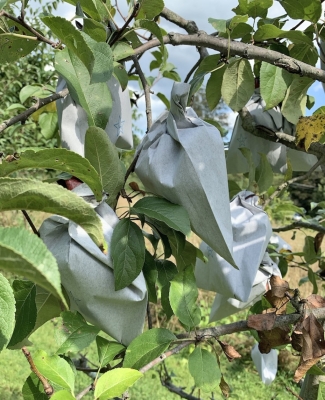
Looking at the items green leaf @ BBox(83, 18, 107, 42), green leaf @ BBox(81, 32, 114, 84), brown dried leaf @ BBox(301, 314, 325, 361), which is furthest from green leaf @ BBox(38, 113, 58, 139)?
brown dried leaf @ BBox(301, 314, 325, 361)

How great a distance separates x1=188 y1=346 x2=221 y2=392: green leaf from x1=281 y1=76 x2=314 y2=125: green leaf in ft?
1.63

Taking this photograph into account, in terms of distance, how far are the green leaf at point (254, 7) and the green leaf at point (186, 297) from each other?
46 cm

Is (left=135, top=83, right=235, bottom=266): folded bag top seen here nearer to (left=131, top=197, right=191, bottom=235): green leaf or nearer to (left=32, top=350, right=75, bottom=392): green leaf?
(left=131, top=197, right=191, bottom=235): green leaf

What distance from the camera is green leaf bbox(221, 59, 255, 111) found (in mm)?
807

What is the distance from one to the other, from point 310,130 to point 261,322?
38 centimetres

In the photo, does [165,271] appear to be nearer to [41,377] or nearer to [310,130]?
[41,377]

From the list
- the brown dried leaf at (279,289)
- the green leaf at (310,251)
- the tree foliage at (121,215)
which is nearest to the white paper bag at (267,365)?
the green leaf at (310,251)

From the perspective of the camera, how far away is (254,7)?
750 millimetres

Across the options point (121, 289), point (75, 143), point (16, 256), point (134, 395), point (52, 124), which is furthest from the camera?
point (134, 395)

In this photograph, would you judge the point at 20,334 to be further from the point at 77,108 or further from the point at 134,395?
the point at 134,395

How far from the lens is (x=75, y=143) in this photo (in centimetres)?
72

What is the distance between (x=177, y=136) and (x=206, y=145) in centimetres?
4

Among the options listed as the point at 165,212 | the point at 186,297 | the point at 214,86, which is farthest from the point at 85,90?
the point at 214,86

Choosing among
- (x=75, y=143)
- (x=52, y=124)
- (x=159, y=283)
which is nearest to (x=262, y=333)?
(x=159, y=283)
